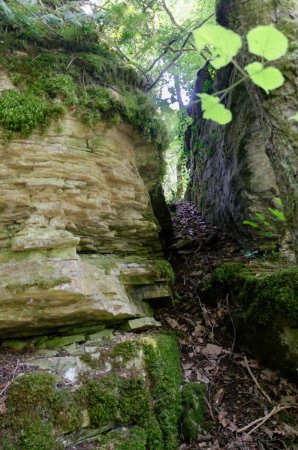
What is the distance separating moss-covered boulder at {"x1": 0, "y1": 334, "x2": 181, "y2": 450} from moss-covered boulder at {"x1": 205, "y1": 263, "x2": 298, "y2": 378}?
3.41 feet

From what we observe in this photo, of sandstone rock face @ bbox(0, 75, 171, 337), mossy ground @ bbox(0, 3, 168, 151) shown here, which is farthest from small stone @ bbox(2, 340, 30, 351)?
mossy ground @ bbox(0, 3, 168, 151)

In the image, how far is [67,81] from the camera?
170 inches

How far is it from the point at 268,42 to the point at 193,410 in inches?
137

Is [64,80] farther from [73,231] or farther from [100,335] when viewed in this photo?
[100,335]

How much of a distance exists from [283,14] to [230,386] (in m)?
3.72

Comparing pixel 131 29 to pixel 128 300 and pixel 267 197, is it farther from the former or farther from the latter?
pixel 128 300

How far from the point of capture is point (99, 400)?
2990 millimetres

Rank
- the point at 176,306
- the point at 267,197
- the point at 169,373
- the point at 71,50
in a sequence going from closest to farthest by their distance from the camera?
the point at 169,373 → the point at 71,50 → the point at 176,306 → the point at 267,197

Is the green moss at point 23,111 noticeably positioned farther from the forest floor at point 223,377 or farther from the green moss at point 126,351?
the green moss at point 126,351

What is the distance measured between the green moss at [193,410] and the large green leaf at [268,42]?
3396 millimetres

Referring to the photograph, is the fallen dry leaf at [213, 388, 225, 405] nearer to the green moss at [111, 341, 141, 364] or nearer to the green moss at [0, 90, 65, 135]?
the green moss at [111, 341, 141, 364]

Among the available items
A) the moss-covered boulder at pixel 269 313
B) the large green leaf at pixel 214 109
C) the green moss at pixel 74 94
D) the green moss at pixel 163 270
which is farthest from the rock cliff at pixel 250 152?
the green moss at pixel 74 94

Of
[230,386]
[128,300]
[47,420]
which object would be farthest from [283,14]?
[47,420]

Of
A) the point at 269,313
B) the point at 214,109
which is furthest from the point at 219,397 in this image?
the point at 214,109
